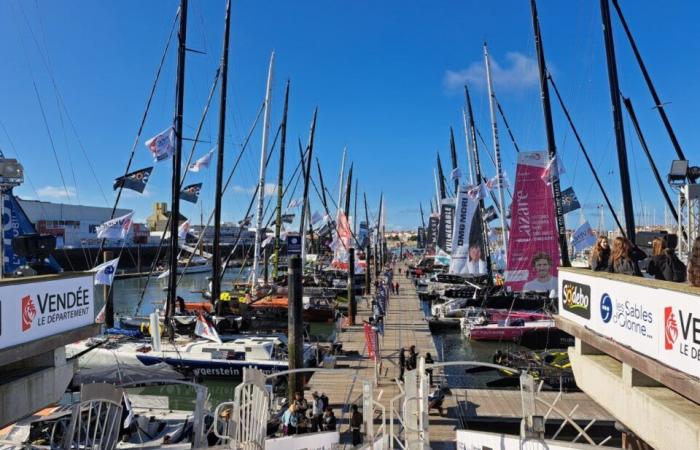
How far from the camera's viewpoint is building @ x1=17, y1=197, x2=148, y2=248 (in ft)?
303

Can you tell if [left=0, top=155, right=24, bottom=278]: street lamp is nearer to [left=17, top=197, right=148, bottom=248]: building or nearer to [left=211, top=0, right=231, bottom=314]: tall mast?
[left=211, top=0, right=231, bottom=314]: tall mast

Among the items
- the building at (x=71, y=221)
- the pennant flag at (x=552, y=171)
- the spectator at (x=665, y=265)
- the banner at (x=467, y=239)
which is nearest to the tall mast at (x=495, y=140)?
the banner at (x=467, y=239)

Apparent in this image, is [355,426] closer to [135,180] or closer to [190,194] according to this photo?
[135,180]

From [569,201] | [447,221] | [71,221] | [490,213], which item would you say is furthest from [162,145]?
[71,221]

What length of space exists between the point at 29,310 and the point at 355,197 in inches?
3091

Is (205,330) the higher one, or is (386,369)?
(205,330)

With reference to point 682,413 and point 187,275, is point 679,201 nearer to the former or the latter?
point 682,413

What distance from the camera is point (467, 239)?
3369cm

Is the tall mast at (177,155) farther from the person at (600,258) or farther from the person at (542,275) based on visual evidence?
the person at (600,258)

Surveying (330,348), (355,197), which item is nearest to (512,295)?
(330,348)

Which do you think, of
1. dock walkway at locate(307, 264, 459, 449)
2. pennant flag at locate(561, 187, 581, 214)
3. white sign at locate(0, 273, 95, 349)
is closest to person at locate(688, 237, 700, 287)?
dock walkway at locate(307, 264, 459, 449)

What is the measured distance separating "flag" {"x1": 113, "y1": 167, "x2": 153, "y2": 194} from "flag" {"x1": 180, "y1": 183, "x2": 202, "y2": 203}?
3343 mm

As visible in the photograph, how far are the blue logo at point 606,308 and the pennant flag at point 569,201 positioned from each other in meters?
12.4

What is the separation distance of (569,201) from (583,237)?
8.57ft
